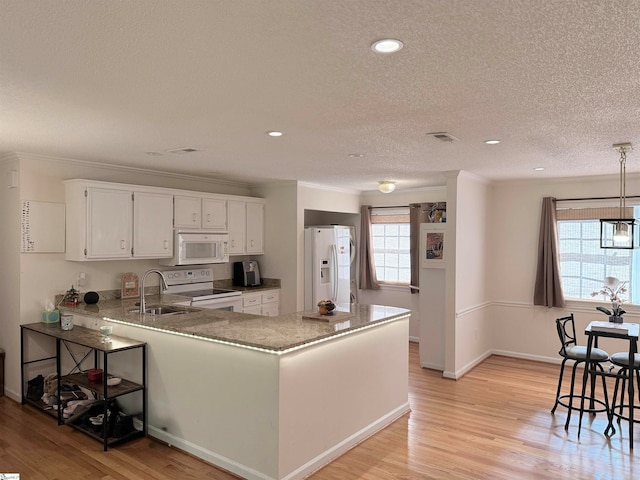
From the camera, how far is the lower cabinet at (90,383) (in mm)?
3580

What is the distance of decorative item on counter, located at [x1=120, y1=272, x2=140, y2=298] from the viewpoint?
509 cm

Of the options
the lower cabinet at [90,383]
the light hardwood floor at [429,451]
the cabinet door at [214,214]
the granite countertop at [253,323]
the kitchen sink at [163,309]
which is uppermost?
the cabinet door at [214,214]

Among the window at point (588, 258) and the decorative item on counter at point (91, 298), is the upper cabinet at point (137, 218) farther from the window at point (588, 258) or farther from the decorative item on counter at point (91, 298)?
the window at point (588, 258)

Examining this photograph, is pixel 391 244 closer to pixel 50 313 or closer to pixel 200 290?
pixel 200 290

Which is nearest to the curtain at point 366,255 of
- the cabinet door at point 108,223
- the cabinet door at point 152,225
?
the cabinet door at point 152,225

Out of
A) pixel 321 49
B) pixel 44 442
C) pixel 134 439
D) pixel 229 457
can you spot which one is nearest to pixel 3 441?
pixel 44 442

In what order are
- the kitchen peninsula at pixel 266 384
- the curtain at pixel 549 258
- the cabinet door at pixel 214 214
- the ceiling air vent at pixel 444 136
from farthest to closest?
the curtain at pixel 549 258
the cabinet door at pixel 214 214
the ceiling air vent at pixel 444 136
the kitchen peninsula at pixel 266 384

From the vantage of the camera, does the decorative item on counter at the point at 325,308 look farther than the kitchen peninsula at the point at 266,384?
Yes

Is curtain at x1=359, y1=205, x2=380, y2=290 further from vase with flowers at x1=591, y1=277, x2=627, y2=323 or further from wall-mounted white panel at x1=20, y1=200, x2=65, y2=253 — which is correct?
wall-mounted white panel at x1=20, y1=200, x2=65, y2=253

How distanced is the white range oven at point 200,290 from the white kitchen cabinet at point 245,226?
1.72ft

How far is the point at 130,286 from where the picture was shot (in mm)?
5148

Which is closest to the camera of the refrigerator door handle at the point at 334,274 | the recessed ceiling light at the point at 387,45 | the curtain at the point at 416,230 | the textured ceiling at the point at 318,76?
the textured ceiling at the point at 318,76

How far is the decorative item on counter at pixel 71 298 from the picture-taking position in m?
4.56

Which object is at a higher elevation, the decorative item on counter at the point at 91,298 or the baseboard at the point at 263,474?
the decorative item on counter at the point at 91,298
